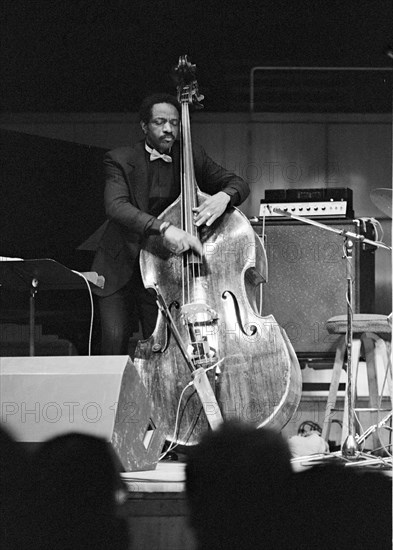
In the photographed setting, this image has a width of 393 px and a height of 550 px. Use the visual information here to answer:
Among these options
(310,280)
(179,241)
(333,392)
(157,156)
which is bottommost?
(333,392)

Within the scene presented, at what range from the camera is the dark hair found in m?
3.40

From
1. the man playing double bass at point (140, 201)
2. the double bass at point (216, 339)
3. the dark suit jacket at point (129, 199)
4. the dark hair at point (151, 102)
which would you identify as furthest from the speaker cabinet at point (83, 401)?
the dark hair at point (151, 102)

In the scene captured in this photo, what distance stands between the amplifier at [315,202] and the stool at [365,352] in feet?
1.08

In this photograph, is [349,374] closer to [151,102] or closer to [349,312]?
[349,312]

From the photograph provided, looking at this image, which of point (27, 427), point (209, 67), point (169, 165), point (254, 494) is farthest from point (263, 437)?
point (209, 67)

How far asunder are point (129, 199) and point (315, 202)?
23.4 inches

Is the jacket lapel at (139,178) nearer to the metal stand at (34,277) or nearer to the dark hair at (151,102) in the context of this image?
the dark hair at (151,102)

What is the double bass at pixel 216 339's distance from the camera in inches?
123

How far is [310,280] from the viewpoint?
11.2ft

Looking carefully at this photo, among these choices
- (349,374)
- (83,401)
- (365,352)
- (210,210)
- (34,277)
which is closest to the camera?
(83,401)

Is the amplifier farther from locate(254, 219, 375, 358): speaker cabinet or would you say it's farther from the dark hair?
the dark hair

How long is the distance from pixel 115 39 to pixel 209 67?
0.32 meters

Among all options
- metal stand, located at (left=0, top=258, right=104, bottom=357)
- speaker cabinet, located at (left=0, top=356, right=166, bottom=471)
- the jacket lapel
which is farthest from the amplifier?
speaker cabinet, located at (left=0, top=356, right=166, bottom=471)

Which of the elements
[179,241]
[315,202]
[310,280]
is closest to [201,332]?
[179,241]
